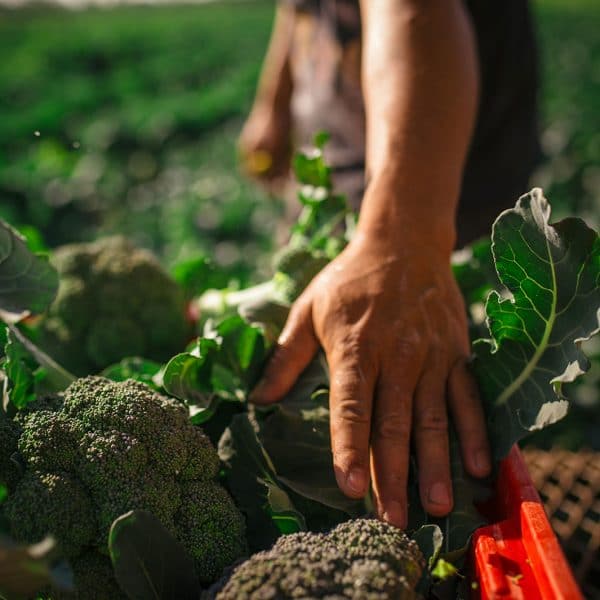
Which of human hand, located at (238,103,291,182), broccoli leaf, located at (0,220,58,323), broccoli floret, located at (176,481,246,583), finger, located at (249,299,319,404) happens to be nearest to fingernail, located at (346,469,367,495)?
broccoli floret, located at (176,481,246,583)

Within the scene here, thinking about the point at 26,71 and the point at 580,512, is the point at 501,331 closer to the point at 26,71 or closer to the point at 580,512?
the point at 580,512

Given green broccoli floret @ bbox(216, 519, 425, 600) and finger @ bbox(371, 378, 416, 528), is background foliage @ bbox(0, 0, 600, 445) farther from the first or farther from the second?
green broccoli floret @ bbox(216, 519, 425, 600)

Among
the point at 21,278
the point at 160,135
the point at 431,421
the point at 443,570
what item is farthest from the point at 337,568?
the point at 160,135


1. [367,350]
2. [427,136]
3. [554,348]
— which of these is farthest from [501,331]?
[427,136]

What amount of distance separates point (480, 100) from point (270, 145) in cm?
120

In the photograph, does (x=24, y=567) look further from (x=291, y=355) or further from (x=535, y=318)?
(x=535, y=318)

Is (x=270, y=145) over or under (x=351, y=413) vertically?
over

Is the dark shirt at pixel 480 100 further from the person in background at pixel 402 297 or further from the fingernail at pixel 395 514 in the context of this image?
the fingernail at pixel 395 514

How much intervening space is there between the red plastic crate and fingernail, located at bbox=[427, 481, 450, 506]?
4.3 inches

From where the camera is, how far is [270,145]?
3.55 meters

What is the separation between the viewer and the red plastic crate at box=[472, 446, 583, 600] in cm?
99

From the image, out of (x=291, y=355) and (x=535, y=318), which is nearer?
(x=535, y=318)

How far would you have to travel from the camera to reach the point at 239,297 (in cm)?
197

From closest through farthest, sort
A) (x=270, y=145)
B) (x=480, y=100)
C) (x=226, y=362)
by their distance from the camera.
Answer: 1. (x=226, y=362)
2. (x=480, y=100)
3. (x=270, y=145)
